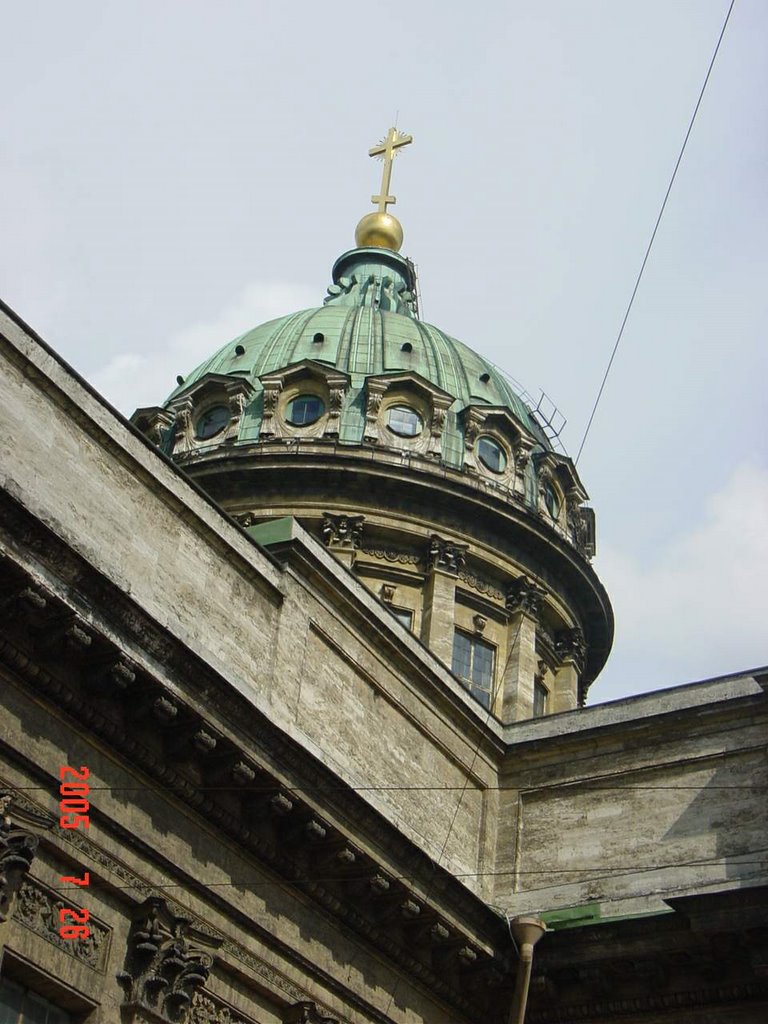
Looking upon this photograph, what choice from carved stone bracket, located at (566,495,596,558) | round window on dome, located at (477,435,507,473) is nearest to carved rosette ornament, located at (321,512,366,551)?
round window on dome, located at (477,435,507,473)

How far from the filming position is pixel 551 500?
4450 cm

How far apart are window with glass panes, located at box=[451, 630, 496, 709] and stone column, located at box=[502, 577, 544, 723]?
0.38 m

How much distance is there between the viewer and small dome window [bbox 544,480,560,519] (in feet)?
145

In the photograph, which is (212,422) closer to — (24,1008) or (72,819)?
(72,819)

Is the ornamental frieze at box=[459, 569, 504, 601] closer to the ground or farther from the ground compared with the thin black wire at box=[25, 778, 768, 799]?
farther from the ground

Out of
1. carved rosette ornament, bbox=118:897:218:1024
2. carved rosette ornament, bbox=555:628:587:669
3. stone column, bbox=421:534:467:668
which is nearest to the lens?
carved rosette ornament, bbox=118:897:218:1024

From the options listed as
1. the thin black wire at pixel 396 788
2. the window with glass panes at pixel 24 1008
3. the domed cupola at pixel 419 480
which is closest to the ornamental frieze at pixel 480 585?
the domed cupola at pixel 419 480

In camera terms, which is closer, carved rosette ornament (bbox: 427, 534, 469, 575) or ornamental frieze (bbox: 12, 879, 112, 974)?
ornamental frieze (bbox: 12, 879, 112, 974)

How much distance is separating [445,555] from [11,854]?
23.8 meters

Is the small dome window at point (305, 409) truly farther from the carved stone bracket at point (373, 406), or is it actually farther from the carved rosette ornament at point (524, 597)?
the carved rosette ornament at point (524, 597)

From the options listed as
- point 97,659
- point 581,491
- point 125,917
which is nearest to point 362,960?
point 125,917

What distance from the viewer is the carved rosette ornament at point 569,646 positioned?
4234 centimetres

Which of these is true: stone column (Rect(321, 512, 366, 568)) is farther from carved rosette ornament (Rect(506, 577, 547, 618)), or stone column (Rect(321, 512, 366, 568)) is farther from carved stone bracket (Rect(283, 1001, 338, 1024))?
carved stone bracket (Rect(283, 1001, 338, 1024))

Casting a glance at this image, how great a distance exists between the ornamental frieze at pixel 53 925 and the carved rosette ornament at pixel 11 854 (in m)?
0.21
